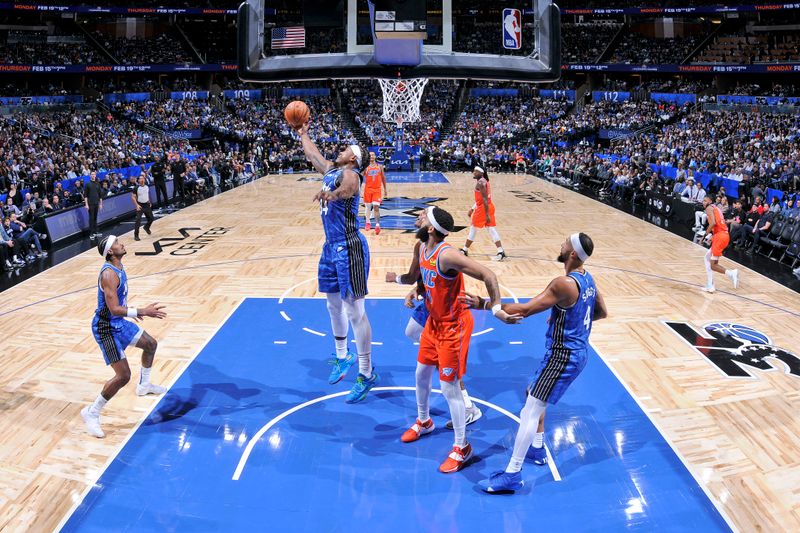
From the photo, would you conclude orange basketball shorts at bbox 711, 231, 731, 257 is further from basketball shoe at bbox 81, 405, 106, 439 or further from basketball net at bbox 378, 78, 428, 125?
basketball shoe at bbox 81, 405, 106, 439

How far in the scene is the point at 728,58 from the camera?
37.9m

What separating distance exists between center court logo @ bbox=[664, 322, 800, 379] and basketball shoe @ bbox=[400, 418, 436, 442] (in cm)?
360

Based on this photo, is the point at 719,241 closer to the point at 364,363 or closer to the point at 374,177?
the point at 364,363

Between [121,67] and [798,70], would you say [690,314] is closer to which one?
[798,70]

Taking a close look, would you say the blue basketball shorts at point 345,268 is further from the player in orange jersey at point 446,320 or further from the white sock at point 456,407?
the white sock at point 456,407

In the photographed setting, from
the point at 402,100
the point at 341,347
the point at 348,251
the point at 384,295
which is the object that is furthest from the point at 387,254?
the point at 348,251

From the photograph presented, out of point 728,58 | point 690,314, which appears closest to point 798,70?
point 728,58

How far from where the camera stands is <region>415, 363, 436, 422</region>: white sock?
5.32 meters

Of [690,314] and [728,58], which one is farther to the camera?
[728,58]

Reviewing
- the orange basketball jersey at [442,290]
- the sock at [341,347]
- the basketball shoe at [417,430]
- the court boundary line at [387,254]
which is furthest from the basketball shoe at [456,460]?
the court boundary line at [387,254]

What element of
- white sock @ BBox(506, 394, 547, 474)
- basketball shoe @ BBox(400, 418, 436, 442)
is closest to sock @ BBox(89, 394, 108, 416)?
basketball shoe @ BBox(400, 418, 436, 442)

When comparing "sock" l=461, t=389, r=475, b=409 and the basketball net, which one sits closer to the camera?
"sock" l=461, t=389, r=475, b=409

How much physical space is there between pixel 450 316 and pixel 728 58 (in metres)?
39.6


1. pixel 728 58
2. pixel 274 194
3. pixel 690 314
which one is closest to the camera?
pixel 690 314
